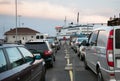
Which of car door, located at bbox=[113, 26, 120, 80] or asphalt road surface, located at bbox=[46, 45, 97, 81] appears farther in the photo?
asphalt road surface, located at bbox=[46, 45, 97, 81]

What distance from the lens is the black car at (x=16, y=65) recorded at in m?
5.53

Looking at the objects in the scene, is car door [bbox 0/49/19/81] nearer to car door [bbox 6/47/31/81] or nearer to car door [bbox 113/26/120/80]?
car door [bbox 6/47/31/81]

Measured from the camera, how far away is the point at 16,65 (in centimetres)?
630

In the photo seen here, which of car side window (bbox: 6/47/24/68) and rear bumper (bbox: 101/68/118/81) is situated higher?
car side window (bbox: 6/47/24/68)

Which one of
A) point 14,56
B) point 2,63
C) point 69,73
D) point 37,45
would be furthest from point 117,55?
point 37,45

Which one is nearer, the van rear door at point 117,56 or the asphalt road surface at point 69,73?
the van rear door at point 117,56

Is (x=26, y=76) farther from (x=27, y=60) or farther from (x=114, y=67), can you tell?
(x=114, y=67)

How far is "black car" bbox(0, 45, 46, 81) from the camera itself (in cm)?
553

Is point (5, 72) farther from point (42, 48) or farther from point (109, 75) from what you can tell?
point (42, 48)

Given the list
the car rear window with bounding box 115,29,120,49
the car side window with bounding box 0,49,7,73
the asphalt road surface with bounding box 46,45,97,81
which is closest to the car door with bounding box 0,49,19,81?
the car side window with bounding box 0,49,7,73

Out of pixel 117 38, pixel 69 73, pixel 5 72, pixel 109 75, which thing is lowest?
pixel 69 73

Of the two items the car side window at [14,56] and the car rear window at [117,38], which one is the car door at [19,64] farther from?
the car rear window at [117,38]

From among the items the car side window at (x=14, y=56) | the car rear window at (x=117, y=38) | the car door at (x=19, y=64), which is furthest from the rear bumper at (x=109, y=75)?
the car side window at (x=14, y=56)

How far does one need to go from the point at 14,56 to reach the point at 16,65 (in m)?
0.27
